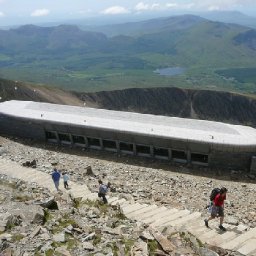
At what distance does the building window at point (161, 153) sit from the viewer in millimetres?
33709

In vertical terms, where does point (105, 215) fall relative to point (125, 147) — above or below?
above

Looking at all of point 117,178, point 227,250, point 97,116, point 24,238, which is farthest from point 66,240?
point 97,116

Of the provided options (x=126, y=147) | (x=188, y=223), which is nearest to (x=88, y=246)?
(x=188, y=223)

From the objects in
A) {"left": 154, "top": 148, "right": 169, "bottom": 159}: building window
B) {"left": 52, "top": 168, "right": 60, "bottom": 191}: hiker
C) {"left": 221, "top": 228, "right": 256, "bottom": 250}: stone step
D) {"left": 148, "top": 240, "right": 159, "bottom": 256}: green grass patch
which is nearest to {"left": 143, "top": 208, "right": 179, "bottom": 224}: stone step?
{"left": 148, "top": 240, "right": 159, "bottom": 256}: green grass patch

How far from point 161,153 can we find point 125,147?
3.45 metres

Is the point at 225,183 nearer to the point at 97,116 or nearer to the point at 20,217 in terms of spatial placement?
the point at 97,116

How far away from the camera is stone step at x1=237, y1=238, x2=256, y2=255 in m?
Result: 14.3

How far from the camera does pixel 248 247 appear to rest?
47.9 feet

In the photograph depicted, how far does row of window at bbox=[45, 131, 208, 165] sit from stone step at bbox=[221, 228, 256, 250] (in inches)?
633

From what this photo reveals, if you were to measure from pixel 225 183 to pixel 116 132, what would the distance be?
1047 centimetres

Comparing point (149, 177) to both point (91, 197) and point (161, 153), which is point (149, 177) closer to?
point (161, 153)

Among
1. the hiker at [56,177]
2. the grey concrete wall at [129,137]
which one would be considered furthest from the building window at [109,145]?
the hiker at [56,177]

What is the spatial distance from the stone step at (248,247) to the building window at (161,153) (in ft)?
61.1

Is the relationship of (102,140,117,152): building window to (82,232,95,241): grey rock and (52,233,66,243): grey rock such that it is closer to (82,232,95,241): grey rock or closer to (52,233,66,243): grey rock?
(82,232,95,241): grey rock
